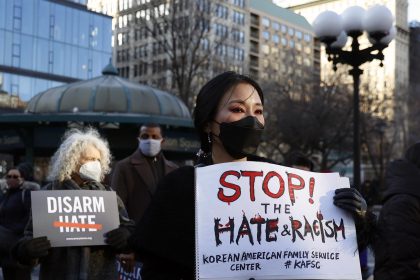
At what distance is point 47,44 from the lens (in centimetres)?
5228

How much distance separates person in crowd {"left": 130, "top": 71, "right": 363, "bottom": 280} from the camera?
2.16 metres

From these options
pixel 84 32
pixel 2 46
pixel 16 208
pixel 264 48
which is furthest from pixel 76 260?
pixel 264 48

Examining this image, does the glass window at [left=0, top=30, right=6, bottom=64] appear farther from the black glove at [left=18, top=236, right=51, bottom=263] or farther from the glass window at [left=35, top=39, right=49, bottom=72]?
the black glove at [left=18, top=236, right=51, bottom=263]

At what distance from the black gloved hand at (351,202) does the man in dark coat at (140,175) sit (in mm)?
3618

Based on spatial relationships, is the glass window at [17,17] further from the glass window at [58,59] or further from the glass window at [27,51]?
the glass window at [58,59]

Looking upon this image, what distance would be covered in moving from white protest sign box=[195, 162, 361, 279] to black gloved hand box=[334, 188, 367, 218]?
4 centimetres

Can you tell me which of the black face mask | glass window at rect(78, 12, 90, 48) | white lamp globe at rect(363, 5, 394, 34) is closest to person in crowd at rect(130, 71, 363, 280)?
the black face mask

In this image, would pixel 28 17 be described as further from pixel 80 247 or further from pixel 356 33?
pixel 80 247

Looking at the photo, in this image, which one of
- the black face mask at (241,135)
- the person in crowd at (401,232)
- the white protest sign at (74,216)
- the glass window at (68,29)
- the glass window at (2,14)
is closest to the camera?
the black face mask at (241,135)

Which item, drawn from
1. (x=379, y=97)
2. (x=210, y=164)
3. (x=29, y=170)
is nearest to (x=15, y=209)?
(x=29, y=170)

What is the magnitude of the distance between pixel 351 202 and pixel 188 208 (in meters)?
0.58

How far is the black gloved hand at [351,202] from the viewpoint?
7.21ft

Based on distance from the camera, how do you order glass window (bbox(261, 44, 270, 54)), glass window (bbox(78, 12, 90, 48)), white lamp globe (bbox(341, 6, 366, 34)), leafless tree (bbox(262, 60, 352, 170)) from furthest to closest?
1. glass window (bbox(261, 44, 270, 54))
2. glass window (bbox(78, 12, 90, 48))
3. leafless tree (bbox(262, 60, 352, 170))
4. white lamp globe (bbox(341, 6, 366, 34))

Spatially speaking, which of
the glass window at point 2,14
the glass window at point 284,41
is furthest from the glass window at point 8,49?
the glass window at point 284,41
